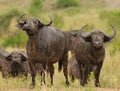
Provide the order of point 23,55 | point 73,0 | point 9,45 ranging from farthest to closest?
point 73,0 → point 9,45 → point 23,55

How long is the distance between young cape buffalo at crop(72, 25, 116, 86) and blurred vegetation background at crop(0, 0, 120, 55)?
3.54 m

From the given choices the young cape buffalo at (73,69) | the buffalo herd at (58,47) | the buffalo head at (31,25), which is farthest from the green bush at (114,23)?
the buffalo head at (31,25)

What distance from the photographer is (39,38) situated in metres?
13.8

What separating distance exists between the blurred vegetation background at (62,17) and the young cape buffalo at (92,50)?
11.6 ft

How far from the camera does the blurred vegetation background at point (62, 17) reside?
114 feet

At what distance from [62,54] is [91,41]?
0.92 meters

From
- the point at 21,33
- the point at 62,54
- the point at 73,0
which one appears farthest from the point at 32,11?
the point at 62,54

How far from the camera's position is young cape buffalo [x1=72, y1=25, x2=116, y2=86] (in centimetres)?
1391

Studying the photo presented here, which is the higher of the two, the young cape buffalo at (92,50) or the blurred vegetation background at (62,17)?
the young cape buffalo at (92,50)

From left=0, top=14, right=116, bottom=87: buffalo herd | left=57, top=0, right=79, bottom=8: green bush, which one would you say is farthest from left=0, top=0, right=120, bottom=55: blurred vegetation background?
left=0, top=14, right=116, bottom=87: buffalo herd

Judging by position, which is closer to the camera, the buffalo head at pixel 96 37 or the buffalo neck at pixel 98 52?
the buffalo head at pixel 96 37

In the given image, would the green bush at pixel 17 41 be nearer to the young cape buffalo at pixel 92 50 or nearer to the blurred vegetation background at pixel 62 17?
the blurred vegetation background at pixel 62 17

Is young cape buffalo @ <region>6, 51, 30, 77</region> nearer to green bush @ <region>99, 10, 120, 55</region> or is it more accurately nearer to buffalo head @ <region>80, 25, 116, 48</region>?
buffalo head @ <region>80, 25, 116, 48</region>

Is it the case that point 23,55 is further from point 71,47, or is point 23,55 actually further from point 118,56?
point 118,56
